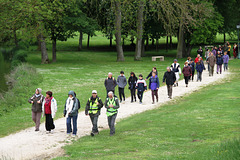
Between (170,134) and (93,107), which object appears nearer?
(170,134)

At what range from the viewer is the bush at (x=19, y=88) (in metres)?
Answer: 23.4

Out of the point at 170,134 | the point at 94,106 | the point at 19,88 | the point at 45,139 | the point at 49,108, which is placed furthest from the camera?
the point at 19,88

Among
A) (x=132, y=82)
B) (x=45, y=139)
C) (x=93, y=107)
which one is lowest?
(x=45, y=139)

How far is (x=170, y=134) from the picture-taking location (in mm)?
13648

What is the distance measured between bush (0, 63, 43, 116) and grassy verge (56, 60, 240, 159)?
8.67 meters

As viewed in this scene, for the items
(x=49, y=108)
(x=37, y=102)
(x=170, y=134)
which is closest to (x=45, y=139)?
(x=49, y=108)

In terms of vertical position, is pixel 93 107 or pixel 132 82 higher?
pixel 132 82

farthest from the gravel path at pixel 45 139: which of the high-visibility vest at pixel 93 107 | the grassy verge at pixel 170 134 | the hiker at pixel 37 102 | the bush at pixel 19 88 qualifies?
the bush at pixel 19 88

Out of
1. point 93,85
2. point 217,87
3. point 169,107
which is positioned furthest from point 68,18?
point 169,107

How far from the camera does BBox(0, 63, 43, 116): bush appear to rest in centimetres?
2341

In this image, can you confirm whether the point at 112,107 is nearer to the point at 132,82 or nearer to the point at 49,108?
the point at 49,108

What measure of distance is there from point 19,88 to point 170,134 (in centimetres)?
1719

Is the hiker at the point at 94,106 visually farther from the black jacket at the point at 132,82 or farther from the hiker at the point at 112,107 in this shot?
the black jacket at the point at 132,82

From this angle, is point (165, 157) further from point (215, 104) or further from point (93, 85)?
point (93, 85)
